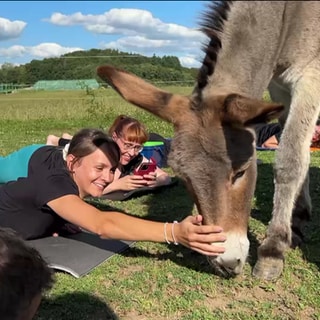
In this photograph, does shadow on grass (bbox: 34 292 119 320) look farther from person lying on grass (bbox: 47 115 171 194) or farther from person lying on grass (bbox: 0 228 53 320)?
person lying on grass (bbox: 47 115 171 194)

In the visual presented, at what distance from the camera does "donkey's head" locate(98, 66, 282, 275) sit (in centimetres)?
359

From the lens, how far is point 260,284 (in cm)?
385

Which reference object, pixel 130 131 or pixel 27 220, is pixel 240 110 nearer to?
pixel 27 220

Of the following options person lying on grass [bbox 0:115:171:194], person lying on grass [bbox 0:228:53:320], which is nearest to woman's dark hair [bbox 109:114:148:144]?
person lying on grass [bbox 0:115:171:194]

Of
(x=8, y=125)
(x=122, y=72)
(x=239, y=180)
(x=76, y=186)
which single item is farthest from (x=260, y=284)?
(x=8, y=125)

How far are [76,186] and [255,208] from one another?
243 cm

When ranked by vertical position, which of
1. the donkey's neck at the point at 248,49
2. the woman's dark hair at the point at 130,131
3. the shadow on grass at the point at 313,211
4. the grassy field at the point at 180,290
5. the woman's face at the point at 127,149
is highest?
the donkey's neck at the point at 248,49

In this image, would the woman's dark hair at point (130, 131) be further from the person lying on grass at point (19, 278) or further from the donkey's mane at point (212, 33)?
the person lying on grass at point (19, 278)

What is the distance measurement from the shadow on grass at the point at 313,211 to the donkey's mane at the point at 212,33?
1.49 metres

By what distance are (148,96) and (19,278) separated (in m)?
2.29

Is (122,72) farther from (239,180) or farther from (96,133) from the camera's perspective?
(239,180)

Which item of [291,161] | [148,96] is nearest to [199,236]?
[148,96]

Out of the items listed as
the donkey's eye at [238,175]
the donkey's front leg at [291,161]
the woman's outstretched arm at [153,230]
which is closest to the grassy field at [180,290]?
the donkey's front leg at [291,161]

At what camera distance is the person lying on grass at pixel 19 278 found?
1.60 meters
